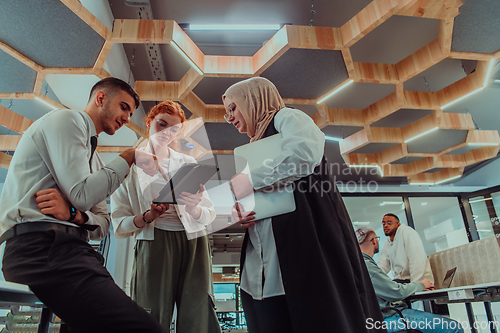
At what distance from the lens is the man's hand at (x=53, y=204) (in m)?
0.89

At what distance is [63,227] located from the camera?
0.94m

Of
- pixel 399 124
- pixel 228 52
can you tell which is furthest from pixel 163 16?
pixel 399 124

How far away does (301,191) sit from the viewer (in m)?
1.05

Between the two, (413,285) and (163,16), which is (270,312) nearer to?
(413,285)

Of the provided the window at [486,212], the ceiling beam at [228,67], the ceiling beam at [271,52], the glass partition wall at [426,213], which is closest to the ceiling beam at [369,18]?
the ceiling beam at [271,52]

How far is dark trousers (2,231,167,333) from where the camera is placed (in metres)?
0.81

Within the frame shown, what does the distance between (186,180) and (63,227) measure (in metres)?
0.42

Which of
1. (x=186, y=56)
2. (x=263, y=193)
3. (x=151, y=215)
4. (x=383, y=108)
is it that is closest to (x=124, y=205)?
(x=151, y=215)

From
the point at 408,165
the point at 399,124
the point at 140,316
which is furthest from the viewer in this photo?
the point at 408,165

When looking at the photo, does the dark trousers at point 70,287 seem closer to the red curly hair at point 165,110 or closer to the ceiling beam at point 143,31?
the red curly hair at point 165,110

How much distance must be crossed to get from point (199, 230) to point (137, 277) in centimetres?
33

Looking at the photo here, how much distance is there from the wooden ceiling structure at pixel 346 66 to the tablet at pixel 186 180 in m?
1.78

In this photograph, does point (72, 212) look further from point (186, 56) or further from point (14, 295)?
point (186, 56)

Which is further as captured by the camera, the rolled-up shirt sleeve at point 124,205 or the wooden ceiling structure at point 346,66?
the wooden ceiling structure at point 346,66
